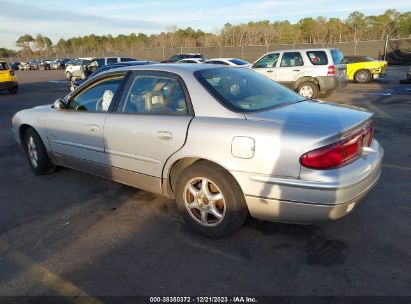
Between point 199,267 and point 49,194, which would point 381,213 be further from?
point 49,194

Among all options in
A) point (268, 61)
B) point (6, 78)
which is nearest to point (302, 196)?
point (268, 61)

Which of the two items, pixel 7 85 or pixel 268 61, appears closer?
pixel 268 61

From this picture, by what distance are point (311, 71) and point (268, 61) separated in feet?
6.32

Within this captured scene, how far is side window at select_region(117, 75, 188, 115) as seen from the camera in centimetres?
370

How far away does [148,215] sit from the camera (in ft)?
13.4

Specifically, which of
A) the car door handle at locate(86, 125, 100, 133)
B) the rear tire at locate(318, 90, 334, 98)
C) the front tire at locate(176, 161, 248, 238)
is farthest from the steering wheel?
the rear tire at locate(318, 90, 334, 98)

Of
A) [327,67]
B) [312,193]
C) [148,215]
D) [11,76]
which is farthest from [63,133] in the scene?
[11,76]

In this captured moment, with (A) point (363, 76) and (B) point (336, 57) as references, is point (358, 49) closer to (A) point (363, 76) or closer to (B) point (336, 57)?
(A) point (363, 76)

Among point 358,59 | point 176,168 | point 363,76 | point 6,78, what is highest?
point 176,168

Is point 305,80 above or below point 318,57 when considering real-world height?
below

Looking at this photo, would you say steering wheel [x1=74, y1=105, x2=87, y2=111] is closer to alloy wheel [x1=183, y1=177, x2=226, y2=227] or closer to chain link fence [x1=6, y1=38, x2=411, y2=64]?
alloy wheel [x1=183, y1=177, x2=226, y2=227]

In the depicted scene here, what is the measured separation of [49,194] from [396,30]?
67.2 meters

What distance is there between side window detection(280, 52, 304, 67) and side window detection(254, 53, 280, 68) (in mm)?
343

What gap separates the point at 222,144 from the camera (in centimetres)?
321
